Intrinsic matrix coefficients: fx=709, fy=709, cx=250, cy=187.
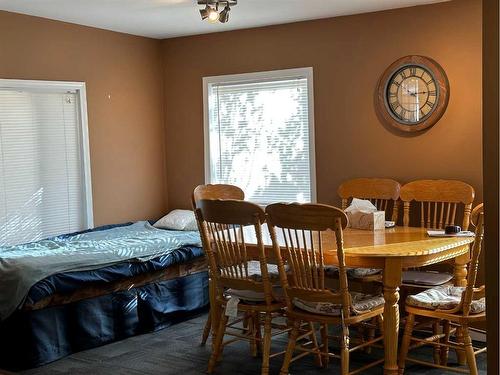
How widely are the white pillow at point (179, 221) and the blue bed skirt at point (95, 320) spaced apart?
25.2 inches

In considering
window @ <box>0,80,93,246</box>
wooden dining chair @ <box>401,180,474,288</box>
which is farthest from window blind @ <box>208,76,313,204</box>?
window @ <box>0,80,93,246</box>

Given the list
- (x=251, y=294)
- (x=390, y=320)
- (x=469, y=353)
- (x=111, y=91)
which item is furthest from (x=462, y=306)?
(x=111, y=91)

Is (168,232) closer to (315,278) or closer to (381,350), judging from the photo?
(381,350)

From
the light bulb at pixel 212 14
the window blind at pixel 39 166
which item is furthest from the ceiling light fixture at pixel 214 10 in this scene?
the window blind at pixel 39 166

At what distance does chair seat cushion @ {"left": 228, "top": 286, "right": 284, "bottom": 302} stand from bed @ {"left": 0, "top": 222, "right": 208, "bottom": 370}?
105 cm

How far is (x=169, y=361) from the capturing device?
4422 mm

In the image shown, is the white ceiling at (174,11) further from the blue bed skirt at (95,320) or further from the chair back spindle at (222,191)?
the blue bed skirt at (95,320)

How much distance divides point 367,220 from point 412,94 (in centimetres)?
125

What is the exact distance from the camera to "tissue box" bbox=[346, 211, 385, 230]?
446 cm

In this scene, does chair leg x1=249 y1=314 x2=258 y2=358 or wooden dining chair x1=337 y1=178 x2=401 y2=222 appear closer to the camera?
chair leg x1=249 y1=314 x2=258 y2=358

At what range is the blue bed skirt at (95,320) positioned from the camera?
4297 millimetres

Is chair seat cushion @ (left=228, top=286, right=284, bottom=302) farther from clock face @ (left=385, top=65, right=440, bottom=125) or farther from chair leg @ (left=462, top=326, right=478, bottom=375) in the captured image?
clock face @ (left=385, top=65, right=440, bottom=125)

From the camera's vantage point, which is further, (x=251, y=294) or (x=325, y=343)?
(x=325, y=343)

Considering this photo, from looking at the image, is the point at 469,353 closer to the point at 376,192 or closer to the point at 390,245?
the point at 390,245
